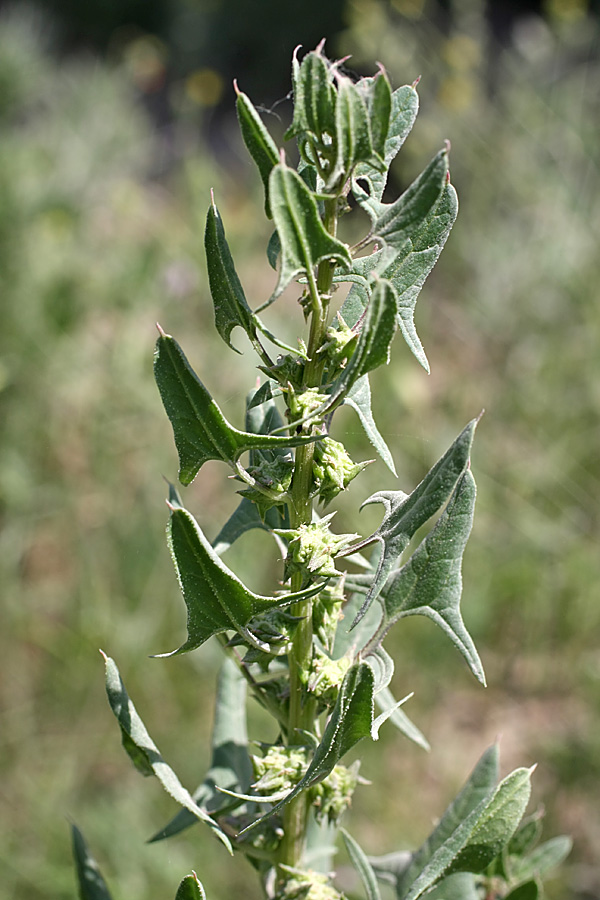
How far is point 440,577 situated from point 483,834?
24 cm

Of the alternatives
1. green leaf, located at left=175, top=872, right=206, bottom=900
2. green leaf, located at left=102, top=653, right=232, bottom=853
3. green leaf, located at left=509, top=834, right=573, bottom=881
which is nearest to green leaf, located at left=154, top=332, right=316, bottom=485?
green leaf, located at left=102, top=653, right=232, bottom=853

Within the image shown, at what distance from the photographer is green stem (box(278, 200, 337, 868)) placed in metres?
0.63

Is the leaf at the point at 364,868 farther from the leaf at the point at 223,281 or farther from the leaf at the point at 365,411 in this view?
the leaf at the point at 223,281

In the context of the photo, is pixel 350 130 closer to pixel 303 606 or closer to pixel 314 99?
pixel 314 99

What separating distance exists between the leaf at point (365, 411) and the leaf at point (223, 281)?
10 cm

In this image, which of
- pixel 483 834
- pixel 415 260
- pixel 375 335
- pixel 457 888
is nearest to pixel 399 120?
pixel 415 260

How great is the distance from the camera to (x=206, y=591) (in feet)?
2.01

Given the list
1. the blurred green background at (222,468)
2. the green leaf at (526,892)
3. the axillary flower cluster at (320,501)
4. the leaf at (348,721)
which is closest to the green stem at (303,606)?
the axillary flower cluster at (320,501)

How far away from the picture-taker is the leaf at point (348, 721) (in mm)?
571

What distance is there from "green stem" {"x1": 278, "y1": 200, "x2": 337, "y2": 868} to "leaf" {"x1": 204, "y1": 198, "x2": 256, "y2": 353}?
6 centimetres

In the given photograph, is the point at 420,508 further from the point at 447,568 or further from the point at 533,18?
the point at 533,18

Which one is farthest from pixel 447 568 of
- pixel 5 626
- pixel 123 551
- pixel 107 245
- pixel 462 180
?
pixel 462 180

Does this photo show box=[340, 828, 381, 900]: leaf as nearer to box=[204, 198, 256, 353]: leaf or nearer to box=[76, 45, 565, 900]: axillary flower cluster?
box=[76, 45, 565, 900]: axillary flower cluster

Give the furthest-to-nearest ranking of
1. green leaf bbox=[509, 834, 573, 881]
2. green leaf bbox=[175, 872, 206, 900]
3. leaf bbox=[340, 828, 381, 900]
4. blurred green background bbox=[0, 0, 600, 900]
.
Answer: blurred green background bbox=[0, 0, 600, 900] < green leaf bbox=[509, 834, 573, 881] < leaf bbox=[340, 828, 381, 900] < green leaf bbox=[175, 872, 206, 900]
